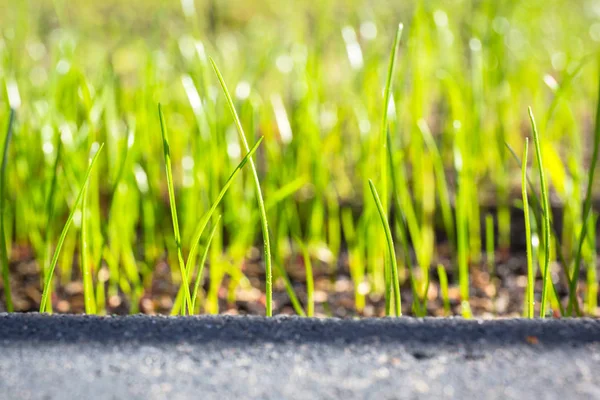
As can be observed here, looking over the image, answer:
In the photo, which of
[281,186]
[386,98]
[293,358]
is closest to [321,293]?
[281,186]

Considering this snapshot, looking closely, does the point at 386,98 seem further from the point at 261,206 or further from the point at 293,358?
the point at 293,358

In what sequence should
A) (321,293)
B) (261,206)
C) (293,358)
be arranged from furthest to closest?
1. (321,293)
2. (261,206)
3. (293,358)

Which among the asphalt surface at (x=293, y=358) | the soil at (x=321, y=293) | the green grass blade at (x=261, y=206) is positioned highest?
the green grass blade at (x=261, y=206)

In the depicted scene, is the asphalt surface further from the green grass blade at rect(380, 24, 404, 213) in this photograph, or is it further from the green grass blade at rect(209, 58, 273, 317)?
the green grass blade at rect(380, 24, 404, 213)

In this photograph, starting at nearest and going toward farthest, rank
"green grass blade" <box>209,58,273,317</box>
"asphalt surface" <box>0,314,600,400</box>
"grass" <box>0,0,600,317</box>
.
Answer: "asphalt surface" <box>0,314,600,400</box> → "green grass blade" <box>209,58,273,317</box> → "grass" <box>0,0,600,317</box>

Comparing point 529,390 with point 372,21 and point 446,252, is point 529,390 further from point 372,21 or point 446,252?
point 372,21

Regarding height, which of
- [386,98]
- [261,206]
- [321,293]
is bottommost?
[321,293]

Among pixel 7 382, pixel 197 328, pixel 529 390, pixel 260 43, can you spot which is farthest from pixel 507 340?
pixel 260 43

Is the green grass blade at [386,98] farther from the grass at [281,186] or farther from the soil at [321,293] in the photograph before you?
the soil at [321,293]

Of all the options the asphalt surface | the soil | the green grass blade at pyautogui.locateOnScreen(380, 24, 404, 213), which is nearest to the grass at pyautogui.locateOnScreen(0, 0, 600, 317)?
the soil

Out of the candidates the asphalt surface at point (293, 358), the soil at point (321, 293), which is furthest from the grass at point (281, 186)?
the asphalt surface at point (293, 358)
